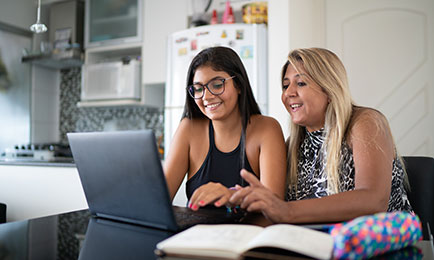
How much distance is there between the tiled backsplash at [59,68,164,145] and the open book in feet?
10.5

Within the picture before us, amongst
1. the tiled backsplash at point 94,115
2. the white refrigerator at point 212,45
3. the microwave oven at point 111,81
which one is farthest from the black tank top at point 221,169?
the tiled backsplash at point 94,115

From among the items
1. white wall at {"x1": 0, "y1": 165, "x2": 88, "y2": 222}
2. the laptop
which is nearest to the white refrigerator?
white wall at {"x1": 0, "y1": 165, "x2": 88, "y2": 222}

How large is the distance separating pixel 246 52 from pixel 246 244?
2.42 metres

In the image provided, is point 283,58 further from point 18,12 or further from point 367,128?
point 18,12

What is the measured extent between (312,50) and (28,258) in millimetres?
968

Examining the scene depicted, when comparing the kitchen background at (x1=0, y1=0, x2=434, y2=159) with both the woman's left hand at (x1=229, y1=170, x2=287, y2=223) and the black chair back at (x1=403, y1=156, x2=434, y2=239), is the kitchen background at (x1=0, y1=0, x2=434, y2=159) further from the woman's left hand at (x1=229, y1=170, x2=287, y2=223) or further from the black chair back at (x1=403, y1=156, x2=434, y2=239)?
the woman's left hand at (x1=229, y1=170, x2=287, y2=223)

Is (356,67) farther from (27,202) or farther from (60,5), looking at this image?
(60,5)

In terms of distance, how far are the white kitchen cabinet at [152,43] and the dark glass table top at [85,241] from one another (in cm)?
255

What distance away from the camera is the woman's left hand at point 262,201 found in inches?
32.0

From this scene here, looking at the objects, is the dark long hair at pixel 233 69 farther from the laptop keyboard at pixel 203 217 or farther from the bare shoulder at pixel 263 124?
the laptop keyboard at pixel 203 217

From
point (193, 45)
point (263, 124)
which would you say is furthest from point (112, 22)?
point (263, 124)

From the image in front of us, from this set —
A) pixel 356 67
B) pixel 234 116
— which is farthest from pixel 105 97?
pixel 234 116

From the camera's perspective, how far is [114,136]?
80cm

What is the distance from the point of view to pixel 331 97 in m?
1.17
